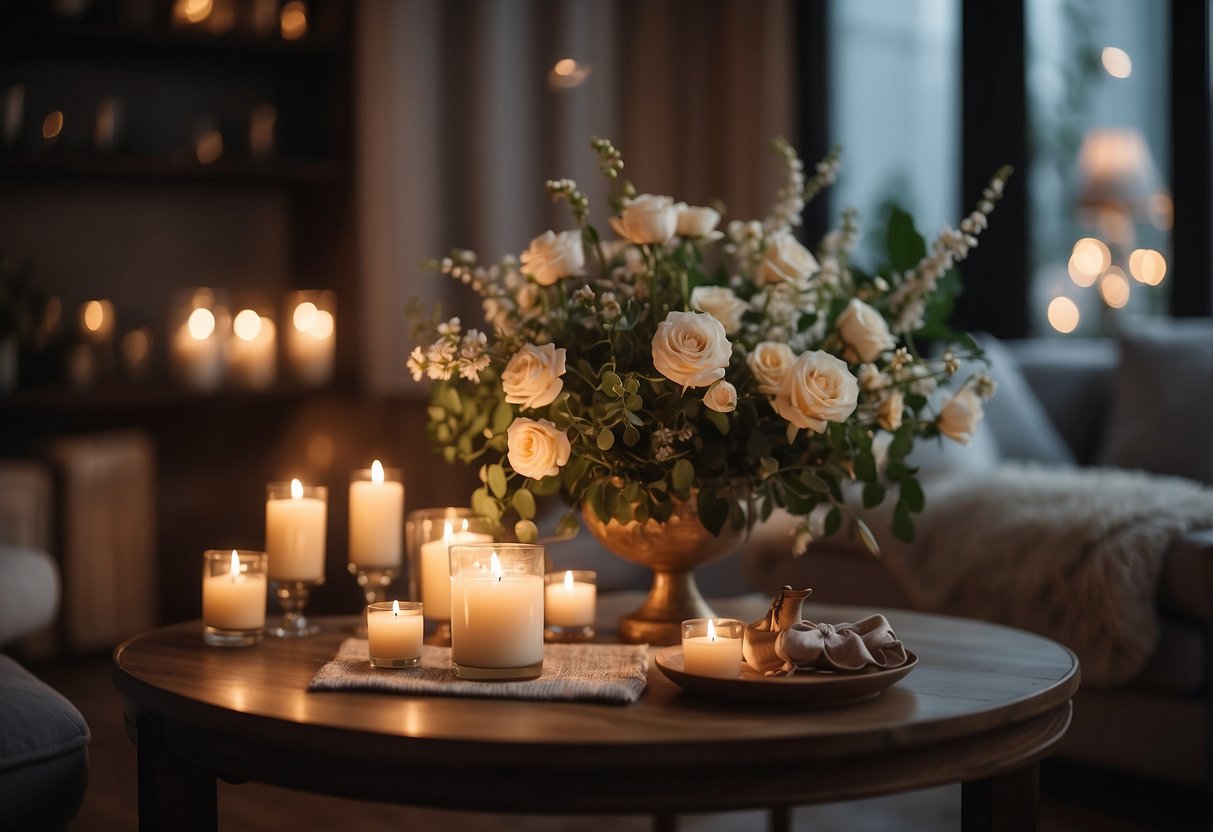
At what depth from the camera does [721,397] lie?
1.19 metres

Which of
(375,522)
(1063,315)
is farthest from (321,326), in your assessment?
(375,522)

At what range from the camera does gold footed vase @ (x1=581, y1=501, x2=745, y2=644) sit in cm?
136

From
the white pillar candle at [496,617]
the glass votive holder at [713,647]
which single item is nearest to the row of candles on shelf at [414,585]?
the white pillar candle at [496,617]

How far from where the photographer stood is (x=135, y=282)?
3945 millimetres

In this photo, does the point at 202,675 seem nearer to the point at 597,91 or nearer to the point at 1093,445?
the point at 1093,445

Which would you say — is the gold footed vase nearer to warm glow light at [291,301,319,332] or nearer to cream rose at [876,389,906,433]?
cream rose at [876,389,906,433]

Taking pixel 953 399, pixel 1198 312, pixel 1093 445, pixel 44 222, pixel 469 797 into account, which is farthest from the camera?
pixel 44 222

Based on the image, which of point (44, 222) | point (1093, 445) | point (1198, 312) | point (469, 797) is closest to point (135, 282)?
point (44, 222)

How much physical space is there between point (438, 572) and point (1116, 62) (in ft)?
9.67

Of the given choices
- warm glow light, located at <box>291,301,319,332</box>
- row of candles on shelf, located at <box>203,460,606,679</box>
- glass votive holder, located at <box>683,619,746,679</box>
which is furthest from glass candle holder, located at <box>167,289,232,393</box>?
glass votive holder, located at <box>683,619,746,679</box>

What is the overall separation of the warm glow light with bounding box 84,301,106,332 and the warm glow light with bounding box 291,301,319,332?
1.81ft

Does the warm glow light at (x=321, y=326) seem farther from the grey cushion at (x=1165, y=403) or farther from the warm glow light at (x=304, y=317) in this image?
the grey cushion at (x=1165, y=403)

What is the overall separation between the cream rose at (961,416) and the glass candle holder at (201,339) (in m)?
2.81

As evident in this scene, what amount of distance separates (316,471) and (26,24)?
1.53 m
